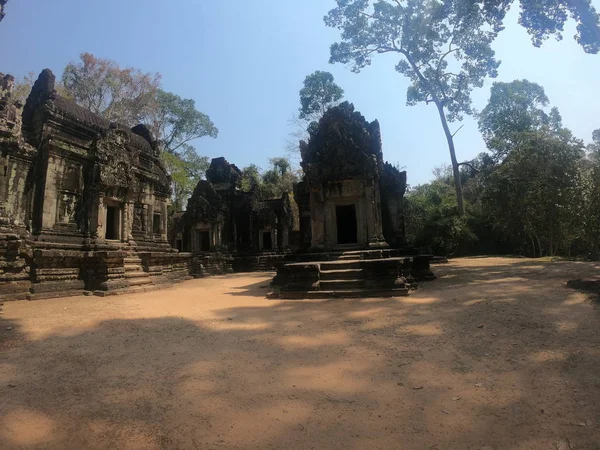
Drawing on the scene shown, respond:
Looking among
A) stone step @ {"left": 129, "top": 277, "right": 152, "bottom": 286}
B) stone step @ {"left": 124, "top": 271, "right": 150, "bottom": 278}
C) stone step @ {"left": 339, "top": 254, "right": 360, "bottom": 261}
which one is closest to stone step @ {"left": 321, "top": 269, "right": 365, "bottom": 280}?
stone step @ {"left": 339, "top": 254, "right": 360, "bottom": 261}

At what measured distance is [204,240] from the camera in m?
22.8

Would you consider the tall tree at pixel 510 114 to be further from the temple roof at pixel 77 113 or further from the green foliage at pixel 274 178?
the temple roof at pixel 77 113

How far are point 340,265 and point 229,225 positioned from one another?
15.9 meters

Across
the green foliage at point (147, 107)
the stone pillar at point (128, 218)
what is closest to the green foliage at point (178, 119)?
the green foliage at point (147, 107)

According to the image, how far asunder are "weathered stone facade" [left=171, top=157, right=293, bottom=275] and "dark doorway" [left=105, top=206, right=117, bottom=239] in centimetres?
573

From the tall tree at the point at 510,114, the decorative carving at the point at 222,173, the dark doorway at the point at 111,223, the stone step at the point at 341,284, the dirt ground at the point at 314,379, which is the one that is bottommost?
the dirt ground at the point at 314,379

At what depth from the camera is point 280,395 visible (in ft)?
9.95

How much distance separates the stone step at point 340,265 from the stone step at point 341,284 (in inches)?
19.6

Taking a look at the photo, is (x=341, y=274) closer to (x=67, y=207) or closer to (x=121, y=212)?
(x=121, y=212)

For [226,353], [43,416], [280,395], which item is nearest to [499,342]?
[280,395]

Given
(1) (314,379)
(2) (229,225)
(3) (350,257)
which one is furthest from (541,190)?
(1) (314,379)

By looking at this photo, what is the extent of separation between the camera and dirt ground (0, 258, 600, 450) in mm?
2432

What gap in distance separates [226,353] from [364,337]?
1864mm

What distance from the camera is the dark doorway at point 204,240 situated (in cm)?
2237
